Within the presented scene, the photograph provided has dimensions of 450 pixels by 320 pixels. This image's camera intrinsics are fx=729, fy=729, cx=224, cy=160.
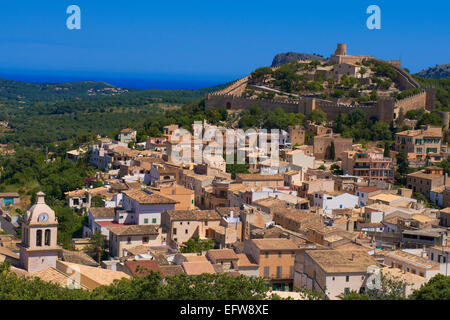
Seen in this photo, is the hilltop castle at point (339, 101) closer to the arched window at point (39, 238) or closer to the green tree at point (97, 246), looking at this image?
the green tree at point (97, 246)

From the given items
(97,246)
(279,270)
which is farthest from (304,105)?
(279,270)

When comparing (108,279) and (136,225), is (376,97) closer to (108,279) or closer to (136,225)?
(136,225)

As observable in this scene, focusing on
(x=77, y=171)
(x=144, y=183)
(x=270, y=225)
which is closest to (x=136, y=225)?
(x=270, y=225)

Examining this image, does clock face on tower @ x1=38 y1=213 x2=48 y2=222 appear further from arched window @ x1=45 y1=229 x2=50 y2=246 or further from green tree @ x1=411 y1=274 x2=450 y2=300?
green tree @ x1=411 y1=274 x2=450 y2=300

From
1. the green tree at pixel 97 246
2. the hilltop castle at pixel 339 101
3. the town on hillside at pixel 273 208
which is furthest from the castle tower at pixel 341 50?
the green tree at pixel 97 246

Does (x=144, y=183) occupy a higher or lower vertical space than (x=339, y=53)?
lower

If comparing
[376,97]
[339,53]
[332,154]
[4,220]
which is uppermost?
[339,53]
